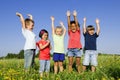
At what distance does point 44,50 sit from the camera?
10.9 m

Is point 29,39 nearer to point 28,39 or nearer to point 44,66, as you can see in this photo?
point 28,39

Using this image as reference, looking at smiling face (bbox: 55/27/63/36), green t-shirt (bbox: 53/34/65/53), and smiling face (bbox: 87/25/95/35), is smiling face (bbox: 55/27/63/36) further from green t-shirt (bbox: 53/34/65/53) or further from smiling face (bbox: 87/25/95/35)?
smiling face (bbox: 87/25/95/35)

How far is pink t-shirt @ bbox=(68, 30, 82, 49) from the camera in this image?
11.6 m

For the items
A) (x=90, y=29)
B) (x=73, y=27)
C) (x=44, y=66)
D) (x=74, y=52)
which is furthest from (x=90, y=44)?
(x=44, y=66)

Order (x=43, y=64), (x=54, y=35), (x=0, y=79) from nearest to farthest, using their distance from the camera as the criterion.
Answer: (x=0, y=79), (x=43, y=64), (x=54, y=35)

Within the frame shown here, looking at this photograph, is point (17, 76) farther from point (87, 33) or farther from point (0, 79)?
point (87, 33)

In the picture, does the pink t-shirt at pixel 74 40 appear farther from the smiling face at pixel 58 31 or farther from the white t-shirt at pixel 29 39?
the white t-shirt at pixel 29 39

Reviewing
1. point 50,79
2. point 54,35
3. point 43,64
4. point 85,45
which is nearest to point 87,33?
point 85,45

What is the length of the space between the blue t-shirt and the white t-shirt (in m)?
2.06

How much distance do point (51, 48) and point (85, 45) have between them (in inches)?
57.0

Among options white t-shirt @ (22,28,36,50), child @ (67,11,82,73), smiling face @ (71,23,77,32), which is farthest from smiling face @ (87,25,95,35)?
white t-shirt @ (22,28,36,50)

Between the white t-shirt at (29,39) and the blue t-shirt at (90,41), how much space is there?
2.06 meters

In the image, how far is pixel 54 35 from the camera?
1138 cm

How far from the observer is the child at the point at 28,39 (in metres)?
10.5
